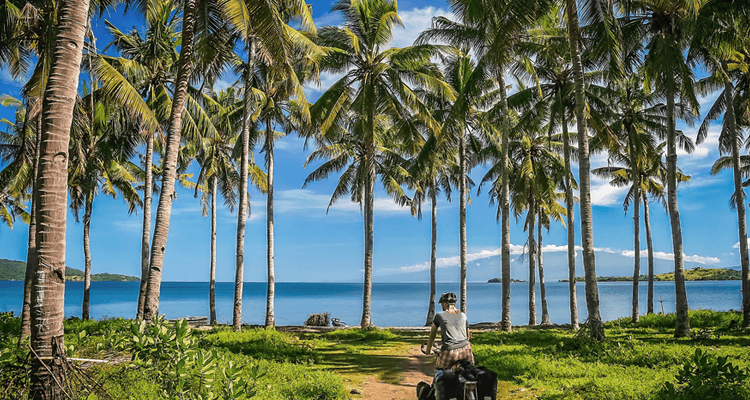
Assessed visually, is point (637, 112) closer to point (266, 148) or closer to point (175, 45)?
point (266, 148)

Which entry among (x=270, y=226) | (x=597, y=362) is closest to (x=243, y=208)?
(x=270, y=226)

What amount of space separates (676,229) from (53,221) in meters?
16.9

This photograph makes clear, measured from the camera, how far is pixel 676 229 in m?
14.8

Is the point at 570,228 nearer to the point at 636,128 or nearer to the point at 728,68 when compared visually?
the point at 636,128

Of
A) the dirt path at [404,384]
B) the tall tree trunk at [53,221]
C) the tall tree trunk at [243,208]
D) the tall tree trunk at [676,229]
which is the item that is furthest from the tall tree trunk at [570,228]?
the tall tree trunk at [53,221]

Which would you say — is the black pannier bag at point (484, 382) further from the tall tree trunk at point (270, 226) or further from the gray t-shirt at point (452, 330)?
the tall tree trunk at point (270, 226)

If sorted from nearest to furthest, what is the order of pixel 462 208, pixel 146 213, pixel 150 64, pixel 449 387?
1. pixel 449 387
2. pixel 150 64
3. pixel 146 213
4. pixel 462 208

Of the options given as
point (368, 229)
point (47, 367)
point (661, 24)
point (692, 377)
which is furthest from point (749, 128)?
point (47, 367)

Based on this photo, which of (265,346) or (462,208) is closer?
(265,346)

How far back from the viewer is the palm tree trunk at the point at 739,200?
1523 centimetres

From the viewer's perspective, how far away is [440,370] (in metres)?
4.81

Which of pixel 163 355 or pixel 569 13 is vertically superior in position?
pixel 569 13

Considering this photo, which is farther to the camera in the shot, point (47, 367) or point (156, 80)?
point (156, 80)

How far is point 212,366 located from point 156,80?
15545 mm
